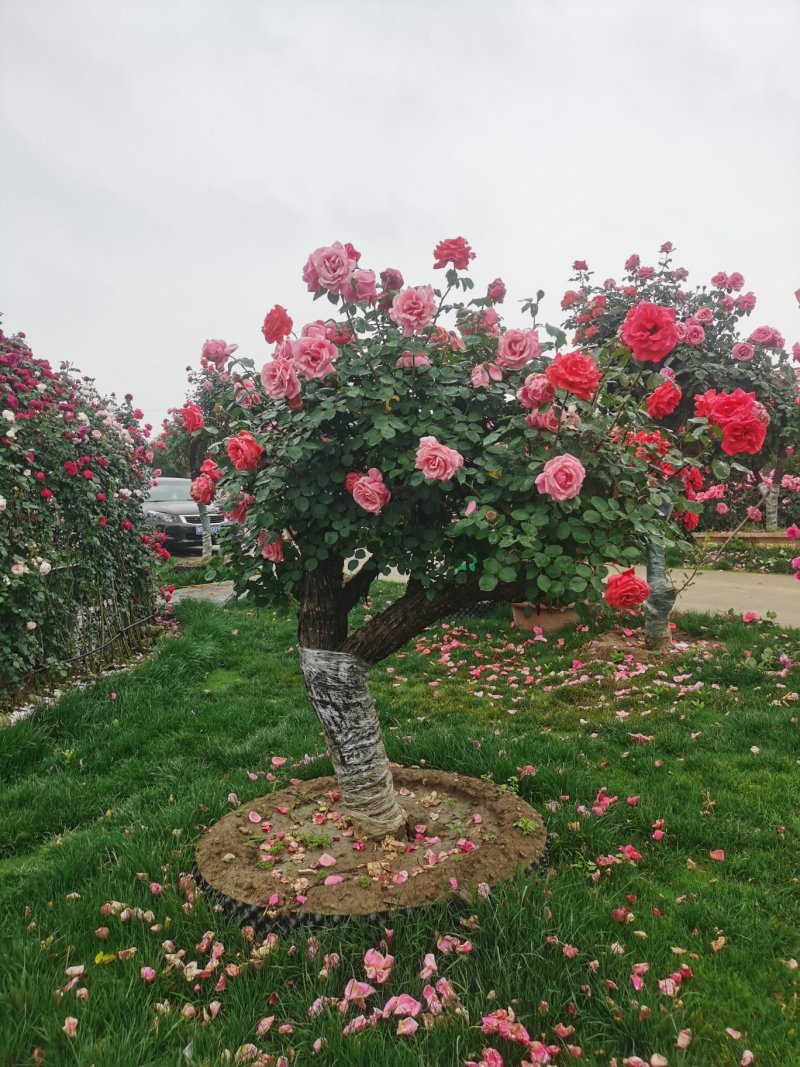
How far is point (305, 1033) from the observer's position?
6.19 feet

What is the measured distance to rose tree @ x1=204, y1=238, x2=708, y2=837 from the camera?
81.8 inches

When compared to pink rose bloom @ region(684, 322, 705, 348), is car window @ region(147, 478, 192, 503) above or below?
below

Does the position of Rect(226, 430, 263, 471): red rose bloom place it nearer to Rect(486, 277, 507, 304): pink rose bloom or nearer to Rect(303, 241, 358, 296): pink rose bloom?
Rect(303, 241, 358, 296): pink rose bloom

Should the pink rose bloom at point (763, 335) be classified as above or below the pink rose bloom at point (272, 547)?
above

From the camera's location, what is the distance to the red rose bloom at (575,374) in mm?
1897

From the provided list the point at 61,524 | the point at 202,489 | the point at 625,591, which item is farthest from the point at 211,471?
the point at 61,524

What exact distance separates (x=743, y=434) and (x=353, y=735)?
1.77 metres

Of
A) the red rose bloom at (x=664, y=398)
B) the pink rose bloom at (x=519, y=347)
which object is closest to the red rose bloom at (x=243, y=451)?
the pink rose bloom at (x=519, y=347)

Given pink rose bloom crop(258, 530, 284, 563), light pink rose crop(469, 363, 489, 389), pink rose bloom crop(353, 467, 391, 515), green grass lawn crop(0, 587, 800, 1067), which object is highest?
light pink rose crop(469, 363, 489, 389)

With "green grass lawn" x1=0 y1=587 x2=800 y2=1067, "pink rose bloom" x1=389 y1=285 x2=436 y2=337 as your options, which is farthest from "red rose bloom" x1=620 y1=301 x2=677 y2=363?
"green grass lawn" x1=0 y1=587 x2=800 y2=1067

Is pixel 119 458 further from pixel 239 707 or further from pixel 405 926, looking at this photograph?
pixel 405 926

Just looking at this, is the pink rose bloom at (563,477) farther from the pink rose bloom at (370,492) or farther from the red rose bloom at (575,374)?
the pink rose bloom at (370,492)

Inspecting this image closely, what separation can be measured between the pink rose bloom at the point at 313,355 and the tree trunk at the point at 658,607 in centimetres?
426

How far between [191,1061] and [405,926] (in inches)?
28.8
